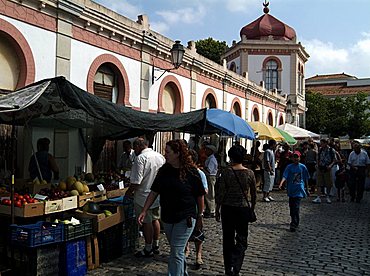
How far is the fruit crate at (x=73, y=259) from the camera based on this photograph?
5.70 metres

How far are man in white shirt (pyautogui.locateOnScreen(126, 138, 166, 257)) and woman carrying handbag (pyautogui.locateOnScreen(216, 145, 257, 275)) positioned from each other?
1255 mm

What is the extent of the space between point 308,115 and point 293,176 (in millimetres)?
39346

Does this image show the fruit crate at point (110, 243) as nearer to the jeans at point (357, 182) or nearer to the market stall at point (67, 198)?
the market stall at point (67, 198)

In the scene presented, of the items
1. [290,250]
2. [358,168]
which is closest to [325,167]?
[358,168]

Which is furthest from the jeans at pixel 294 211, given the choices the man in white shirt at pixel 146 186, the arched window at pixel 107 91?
the arched window at pixel 107 91

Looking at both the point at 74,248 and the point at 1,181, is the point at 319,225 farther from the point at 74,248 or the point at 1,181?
the point at 1,181

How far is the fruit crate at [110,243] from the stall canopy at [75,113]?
1718 millimetres

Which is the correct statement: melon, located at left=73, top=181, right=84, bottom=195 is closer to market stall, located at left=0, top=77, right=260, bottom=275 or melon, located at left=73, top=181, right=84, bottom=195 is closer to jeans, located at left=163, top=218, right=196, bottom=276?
market stall, located at left=0, top=77, right=260, bottom=275

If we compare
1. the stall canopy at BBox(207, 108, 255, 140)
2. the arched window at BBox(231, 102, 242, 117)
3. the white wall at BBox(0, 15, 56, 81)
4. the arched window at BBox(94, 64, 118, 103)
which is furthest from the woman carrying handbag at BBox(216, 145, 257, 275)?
the arched window at BBox(231, 102, 242, 117)

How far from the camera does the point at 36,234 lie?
539 cm

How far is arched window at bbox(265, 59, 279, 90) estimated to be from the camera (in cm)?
3647

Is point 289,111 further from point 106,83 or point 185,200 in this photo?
point 185,200

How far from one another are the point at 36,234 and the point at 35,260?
340 mm

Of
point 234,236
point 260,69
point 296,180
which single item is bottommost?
point 234,236
